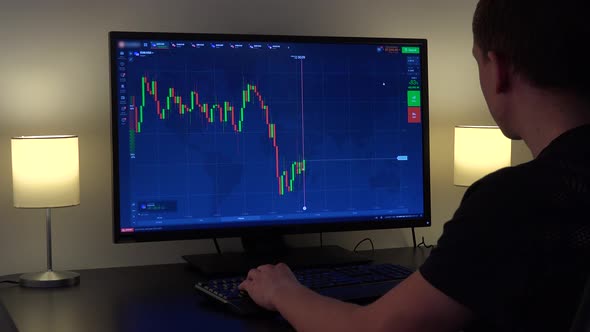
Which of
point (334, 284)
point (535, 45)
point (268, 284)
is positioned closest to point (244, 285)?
point (268, 284)

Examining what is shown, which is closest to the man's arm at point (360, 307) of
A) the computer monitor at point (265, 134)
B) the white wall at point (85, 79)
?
the computer monitor at point (265, 134)

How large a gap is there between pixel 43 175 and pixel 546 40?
1.15 m

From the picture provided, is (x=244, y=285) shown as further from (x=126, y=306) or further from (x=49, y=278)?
(x=49, y=278)

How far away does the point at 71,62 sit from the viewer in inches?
81.8

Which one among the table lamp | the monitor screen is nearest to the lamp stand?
the table lamp

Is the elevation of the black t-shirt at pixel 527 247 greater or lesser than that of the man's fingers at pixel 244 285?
greater

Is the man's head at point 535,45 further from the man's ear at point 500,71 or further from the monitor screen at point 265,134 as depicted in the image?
the monitor screen at point 265,134

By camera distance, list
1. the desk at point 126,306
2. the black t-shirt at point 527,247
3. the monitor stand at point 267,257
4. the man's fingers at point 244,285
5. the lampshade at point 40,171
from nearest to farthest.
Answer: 1. the black t-shirt at point 527,247
2. the desk at point 126,306
3. the man's fingers at point 244,285
4. the lampshade at point 40,171
5. the monitor stand at point 267,257

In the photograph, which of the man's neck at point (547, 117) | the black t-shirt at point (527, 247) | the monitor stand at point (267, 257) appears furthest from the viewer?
the monitor stand at point (267, 257)

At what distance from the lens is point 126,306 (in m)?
1.70

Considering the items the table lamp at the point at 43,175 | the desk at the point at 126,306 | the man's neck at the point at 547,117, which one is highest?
the man's neck at the point at 547,117

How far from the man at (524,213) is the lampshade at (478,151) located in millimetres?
1002

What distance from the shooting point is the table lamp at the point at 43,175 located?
6.10 ft

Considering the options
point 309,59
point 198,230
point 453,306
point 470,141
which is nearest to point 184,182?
point 198,230
